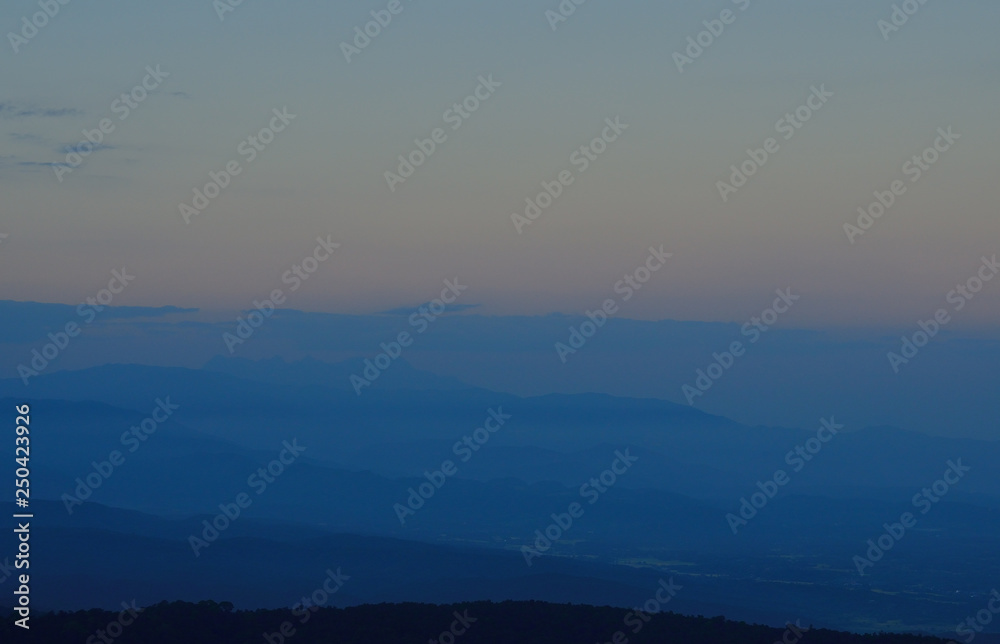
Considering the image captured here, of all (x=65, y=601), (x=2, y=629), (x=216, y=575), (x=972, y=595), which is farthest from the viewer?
(x=972, y=595)

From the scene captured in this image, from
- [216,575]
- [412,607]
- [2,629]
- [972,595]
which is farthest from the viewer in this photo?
[972,595]

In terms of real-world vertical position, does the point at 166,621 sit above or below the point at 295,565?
above

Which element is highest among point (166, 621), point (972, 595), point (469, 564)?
point (166, 621)

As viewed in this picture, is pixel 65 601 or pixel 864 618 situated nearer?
pixel 65 601

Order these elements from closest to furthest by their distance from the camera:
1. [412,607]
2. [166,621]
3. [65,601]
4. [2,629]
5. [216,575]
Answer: [2,629] < [166,621] < [412,607] < [65,601] < [216,575]

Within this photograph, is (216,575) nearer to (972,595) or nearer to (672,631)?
(672,631)

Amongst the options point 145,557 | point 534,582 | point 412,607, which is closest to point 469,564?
point 534,582

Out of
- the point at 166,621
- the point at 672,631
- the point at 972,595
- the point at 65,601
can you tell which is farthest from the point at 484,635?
the point at 972,595

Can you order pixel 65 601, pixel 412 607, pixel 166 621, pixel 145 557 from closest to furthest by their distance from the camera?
1. pixel 166 621
2. pixel 412 607
3. pixel 65 601
4. pixel 145 557

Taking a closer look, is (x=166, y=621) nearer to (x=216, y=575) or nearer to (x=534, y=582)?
(x=534, y=582)
